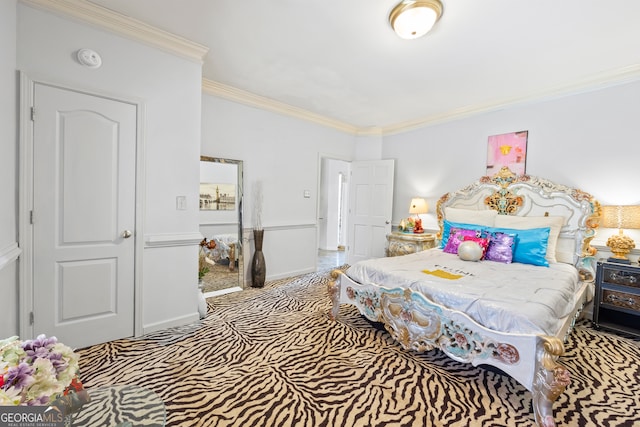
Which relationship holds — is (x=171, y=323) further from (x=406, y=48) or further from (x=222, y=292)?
(x=406, y=48)

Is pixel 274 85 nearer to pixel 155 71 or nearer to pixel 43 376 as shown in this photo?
pixel 155 71

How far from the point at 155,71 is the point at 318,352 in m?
2.81

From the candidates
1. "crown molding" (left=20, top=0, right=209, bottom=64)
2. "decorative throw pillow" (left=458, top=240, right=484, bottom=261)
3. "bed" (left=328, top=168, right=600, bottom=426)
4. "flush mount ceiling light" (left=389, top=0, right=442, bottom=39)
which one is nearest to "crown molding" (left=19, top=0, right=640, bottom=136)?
"crown molding" (left=20, top=0, right=209, bottom=64)

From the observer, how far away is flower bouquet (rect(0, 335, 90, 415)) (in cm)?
74

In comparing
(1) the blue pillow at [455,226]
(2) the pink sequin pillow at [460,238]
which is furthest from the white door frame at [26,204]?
(1) the blue pillow at [455,226]

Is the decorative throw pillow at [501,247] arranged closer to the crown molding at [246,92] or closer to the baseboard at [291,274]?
the crown molding at [246,92]

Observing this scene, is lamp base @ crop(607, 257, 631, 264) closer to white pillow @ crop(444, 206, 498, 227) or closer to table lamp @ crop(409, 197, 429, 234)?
white pillow @ crop(444, 206, 498, 227)

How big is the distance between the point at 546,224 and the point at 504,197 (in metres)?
0.63

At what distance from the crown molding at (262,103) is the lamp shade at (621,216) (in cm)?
361

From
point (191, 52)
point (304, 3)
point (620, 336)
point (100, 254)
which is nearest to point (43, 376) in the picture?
point (100, 254)

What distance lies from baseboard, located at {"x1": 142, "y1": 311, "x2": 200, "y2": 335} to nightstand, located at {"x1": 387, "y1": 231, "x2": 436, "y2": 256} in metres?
2.90

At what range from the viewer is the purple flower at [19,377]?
734mm

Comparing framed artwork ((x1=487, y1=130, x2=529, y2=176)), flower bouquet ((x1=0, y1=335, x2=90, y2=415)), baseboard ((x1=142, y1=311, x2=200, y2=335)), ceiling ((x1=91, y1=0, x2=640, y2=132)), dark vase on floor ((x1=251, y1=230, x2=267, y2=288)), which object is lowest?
baseboard ((x1=142, y1=311, x2=200, y2=335))

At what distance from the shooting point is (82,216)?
2.16m
